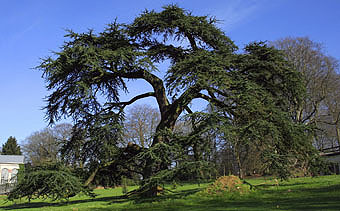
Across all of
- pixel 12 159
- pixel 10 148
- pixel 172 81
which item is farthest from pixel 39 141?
pixel 172 81

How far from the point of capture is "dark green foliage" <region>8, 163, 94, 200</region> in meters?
11.4

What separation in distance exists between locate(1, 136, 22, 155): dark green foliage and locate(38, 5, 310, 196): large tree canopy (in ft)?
185

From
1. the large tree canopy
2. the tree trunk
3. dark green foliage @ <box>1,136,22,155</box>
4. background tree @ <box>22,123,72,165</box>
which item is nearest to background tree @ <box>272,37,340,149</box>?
the large tree canopy

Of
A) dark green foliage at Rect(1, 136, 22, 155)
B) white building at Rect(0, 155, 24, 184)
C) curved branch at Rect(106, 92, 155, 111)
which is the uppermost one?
dark green foliage at Rect(1, 136, 22, 155)

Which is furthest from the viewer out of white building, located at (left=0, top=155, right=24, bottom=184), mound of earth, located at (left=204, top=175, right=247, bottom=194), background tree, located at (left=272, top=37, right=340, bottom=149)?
white building, located at (left=0, top=155, right=24, bottom=184)

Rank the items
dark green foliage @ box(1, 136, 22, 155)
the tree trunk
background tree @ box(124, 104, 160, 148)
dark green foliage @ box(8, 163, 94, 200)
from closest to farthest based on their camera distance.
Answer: dark green foliage @ box(8, 163, 94, 200)
the tree trunk
background tree @ box(124, 104, 160, 148)
dark green foliage @ box(1, 136, 22, 155)

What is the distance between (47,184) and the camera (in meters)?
11.4

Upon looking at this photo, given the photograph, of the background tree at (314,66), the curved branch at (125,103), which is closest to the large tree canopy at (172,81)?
the curved branch at (125,103)

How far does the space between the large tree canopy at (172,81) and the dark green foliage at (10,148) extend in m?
56.3

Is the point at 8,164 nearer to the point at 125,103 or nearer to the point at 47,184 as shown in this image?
the point at 125,103

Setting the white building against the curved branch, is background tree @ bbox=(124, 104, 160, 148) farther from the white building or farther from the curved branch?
the white building

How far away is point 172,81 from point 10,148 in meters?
62.1

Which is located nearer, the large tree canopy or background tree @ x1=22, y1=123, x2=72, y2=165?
the large tree canopy

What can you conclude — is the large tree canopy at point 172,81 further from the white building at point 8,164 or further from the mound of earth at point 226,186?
the white building at point 8,164
